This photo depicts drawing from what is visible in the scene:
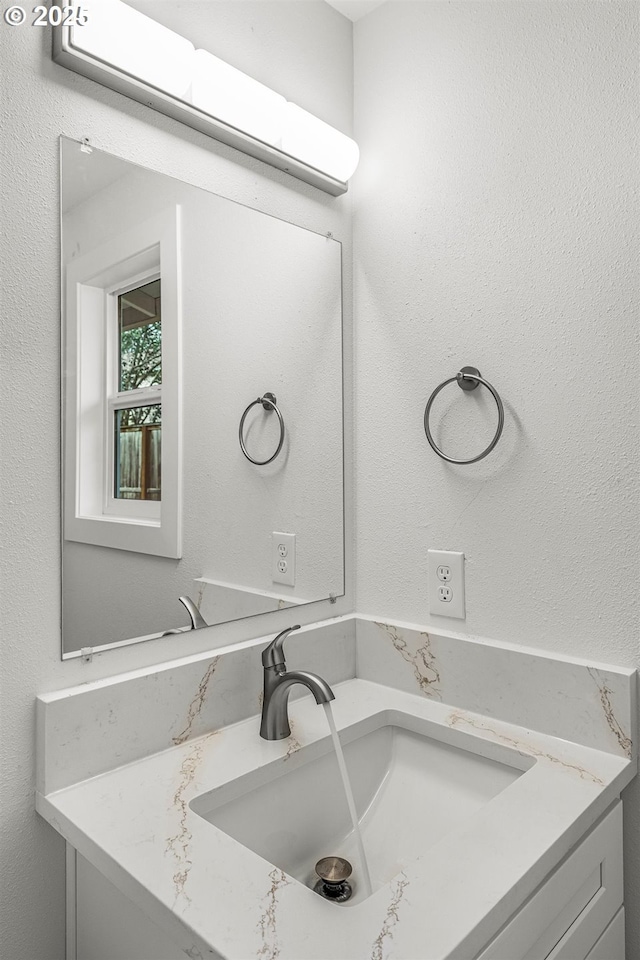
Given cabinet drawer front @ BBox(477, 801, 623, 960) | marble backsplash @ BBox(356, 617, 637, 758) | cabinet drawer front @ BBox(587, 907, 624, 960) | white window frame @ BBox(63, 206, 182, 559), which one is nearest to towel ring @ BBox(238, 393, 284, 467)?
white window frame @ BBox(63, 206, 182, 559)

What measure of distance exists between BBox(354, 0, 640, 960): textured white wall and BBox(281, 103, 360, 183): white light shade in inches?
3.3

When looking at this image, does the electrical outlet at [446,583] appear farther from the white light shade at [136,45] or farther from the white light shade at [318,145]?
the white light shade at [136,45]

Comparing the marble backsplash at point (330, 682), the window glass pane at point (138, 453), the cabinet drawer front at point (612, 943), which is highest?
the window glass pane at point (138, 453)

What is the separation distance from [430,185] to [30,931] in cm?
151

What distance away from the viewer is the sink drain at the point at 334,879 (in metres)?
0.93

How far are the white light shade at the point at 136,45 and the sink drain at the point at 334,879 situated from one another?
Answer: 1293 millimetres

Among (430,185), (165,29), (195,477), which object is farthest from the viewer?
(430,185)

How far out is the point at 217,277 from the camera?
3.95 feet

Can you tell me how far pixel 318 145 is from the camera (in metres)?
1.32

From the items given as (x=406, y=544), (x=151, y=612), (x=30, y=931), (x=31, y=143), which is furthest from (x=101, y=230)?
(x=30, y=931)

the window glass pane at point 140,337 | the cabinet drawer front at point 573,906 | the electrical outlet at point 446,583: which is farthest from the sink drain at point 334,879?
the window glass pane at point 140,337

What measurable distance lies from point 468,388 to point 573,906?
86 cm

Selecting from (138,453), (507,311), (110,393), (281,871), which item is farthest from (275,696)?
(507,311)

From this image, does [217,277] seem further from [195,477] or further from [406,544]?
[406,544]
